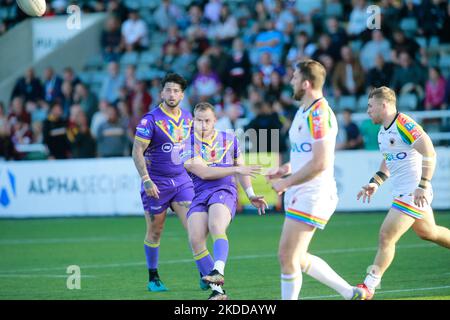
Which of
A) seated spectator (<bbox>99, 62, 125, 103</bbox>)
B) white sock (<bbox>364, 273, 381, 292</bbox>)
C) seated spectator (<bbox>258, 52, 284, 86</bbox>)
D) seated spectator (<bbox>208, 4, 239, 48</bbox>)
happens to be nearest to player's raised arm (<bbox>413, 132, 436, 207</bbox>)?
white sock (<bbox>364, 273, 381, 292</bbox>)

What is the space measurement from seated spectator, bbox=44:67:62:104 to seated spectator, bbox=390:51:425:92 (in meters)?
9.58

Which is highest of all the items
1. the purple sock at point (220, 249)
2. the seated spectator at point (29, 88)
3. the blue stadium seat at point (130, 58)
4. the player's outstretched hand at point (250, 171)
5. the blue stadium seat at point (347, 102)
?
the blue stadium seat at point (130, 58)

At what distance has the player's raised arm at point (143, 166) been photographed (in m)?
11.7

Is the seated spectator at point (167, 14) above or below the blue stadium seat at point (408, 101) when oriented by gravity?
above

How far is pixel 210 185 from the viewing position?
11.3 metres

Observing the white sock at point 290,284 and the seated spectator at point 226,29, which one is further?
the seated spectator at point 226,29

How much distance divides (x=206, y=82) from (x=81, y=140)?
331cm

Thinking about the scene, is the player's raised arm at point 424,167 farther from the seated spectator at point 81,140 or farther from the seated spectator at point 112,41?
the seated spectator at point 112,41

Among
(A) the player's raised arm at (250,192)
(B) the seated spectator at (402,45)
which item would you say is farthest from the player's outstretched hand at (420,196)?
(B) the seated spectator at (402,45)

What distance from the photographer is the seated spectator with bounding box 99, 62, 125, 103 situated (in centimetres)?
2669

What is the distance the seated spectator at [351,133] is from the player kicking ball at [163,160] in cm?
972

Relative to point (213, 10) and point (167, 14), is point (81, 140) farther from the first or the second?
point (167, 14)

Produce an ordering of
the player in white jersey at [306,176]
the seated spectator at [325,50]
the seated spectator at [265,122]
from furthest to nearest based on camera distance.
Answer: the seated spectator at [325,50] < the seated spectator at [265,122] < the player in white jersey at [306,176]

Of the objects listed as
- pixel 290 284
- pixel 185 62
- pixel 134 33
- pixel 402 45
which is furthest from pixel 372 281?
pixel 134 33
